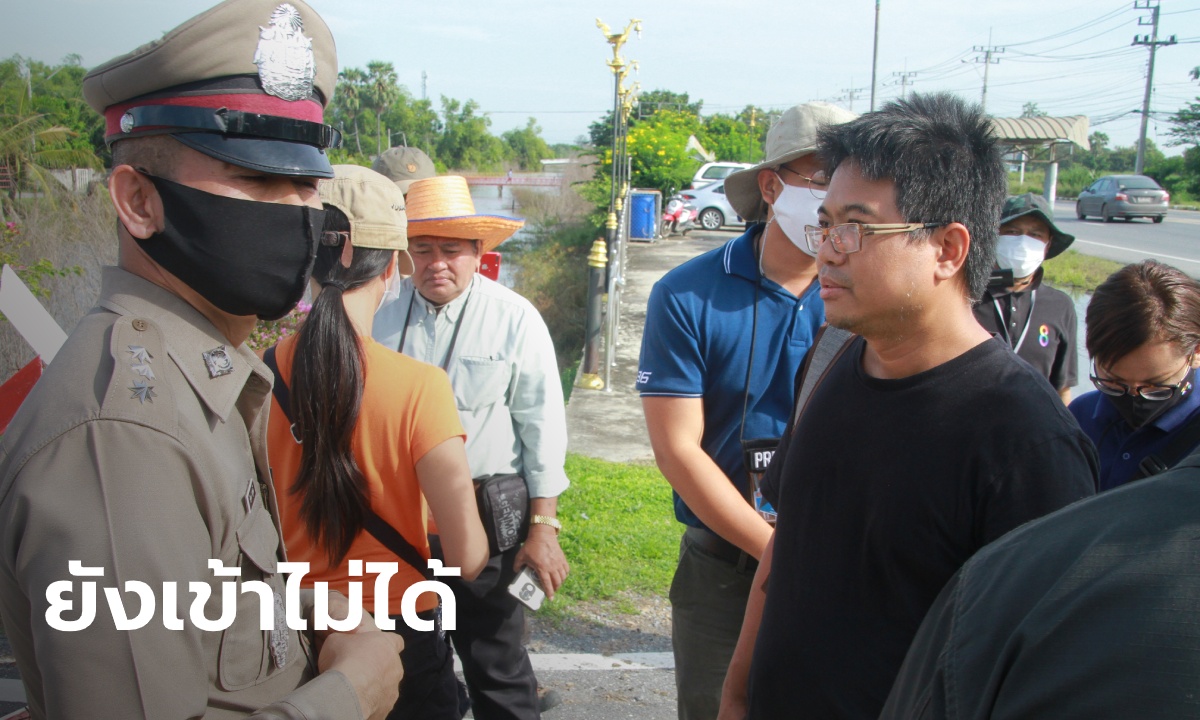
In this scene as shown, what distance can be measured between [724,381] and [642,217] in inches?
708

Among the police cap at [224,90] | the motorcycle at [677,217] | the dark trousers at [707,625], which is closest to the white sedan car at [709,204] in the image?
the motorcycle at [677,217]

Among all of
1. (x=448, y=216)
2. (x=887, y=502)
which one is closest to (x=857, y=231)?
(x=887, y=502)

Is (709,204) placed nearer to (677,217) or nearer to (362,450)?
(677,217)

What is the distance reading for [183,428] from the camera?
1.20m

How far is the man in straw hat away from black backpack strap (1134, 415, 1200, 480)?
180cm

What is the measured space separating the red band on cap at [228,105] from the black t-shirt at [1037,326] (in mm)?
3046

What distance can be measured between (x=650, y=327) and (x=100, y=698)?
1690mm

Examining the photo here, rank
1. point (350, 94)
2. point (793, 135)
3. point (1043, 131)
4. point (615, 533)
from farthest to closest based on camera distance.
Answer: point (350, 94)
point (1043, 131)
point (615, 533)
point (793, 135)

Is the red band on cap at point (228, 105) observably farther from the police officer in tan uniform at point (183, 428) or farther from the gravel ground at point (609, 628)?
the gravel ground at point (609, 628)

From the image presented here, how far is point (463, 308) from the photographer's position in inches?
122

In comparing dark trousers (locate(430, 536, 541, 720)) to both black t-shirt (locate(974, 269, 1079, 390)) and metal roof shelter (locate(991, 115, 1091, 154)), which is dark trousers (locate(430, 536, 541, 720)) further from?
metal roof shelter (locate(991, 115, 1091, 154))

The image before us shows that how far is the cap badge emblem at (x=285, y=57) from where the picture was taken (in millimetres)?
1451

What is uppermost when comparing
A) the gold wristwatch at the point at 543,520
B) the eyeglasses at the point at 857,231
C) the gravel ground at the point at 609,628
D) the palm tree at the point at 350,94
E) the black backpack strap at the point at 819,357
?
the palm tree at the point at 350,94

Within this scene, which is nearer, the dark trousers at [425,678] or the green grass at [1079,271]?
the dark trousers at [425,678]
